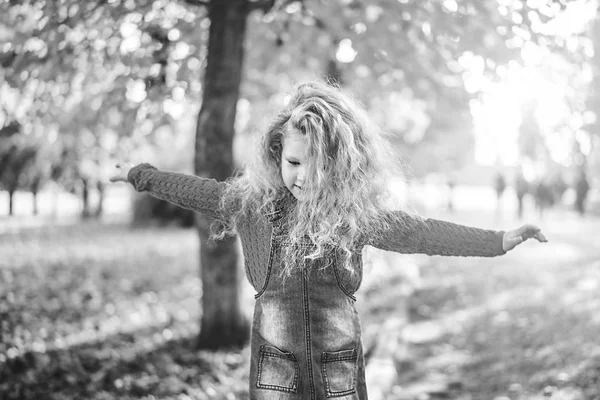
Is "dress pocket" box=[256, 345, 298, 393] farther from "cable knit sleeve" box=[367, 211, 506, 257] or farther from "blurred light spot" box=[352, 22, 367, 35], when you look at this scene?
"blurred light spot" box=[352, 22, 367, 35]

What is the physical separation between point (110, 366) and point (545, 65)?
181 inches

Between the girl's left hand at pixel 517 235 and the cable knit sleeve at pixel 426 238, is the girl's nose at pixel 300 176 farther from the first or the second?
the girl's left hand at pixel 517 235

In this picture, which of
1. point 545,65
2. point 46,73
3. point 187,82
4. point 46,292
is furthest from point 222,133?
point 46,292

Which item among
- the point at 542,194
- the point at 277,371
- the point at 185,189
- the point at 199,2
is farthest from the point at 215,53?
the point at 542,194

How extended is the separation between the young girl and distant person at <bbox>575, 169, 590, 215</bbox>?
2153cm

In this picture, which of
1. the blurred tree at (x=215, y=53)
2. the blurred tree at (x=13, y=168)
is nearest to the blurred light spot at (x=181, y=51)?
the blurred tree at (x=215, y=53)

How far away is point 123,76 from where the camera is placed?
5.08 metres

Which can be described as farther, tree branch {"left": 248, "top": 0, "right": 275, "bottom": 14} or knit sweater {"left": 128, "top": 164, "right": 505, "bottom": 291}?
tree branch {"left": 248, "top": 0, "right": 275, "bottom": 14}

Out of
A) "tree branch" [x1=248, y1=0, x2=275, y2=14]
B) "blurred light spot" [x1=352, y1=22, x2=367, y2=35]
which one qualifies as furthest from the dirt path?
"tree branch" [x1=248, y1=0, x2=275, y2=14]

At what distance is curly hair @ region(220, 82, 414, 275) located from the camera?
2.33 meters

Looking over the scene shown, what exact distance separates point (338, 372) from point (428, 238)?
0.67 m

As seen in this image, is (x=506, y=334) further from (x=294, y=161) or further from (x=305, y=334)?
(x=294, y=161)

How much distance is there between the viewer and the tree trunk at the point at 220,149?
488 cm

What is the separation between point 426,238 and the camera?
2.41 meters
